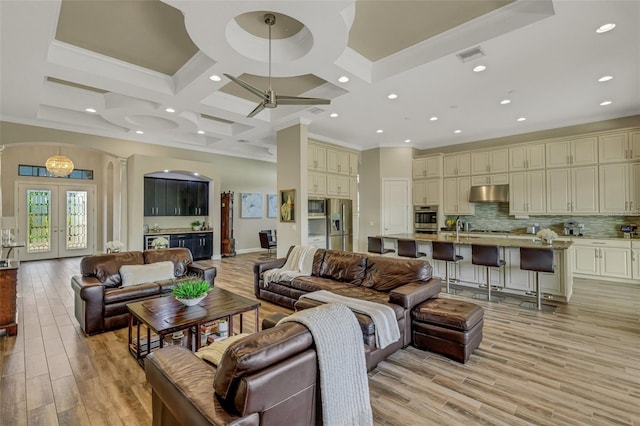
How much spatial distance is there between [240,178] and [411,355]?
8636 millimetres

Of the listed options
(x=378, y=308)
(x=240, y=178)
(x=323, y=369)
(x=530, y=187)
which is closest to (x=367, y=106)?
(x=378, y=308)

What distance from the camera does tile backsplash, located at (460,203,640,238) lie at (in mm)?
Answer: 6215

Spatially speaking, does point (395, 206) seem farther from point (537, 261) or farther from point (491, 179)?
point (537, 261)

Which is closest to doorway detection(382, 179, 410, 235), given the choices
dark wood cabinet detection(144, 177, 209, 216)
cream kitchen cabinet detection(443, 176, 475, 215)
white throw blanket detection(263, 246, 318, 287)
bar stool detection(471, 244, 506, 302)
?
cream kitchen cabinet detection(443, 176, 475, 215)

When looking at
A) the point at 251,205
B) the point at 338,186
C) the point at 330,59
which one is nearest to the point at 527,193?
the point at 338,186

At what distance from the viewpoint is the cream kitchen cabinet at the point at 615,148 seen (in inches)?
227

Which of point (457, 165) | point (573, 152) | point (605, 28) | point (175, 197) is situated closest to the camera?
point (605, 28)

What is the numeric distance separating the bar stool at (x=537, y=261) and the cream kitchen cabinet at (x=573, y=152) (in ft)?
11.2

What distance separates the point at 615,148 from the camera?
5.89 m

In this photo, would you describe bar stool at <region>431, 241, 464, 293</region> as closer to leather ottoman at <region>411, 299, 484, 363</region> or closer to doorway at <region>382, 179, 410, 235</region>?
leather ottoman at <region>411, 299, 484, 363</region>

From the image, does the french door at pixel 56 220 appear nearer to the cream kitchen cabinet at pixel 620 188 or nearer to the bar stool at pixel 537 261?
the bar stool at pixel 537 261

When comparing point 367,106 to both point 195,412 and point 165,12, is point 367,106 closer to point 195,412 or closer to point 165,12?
point 165,12

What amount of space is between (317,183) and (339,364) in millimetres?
5604

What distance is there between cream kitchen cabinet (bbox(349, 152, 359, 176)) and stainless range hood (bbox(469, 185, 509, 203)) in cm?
306
